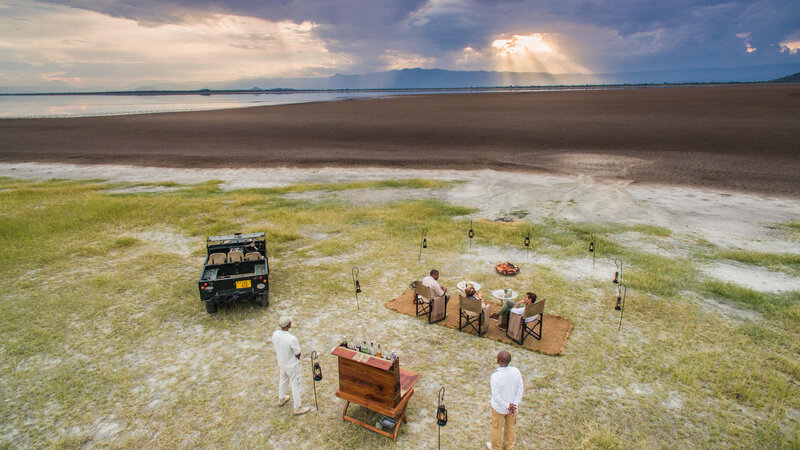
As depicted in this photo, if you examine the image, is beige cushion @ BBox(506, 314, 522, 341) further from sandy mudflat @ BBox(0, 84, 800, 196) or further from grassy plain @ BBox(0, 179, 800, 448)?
sandy mudflat @ BBox(0, 84, 800, 196)

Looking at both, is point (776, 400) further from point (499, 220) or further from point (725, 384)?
point (499, 220)

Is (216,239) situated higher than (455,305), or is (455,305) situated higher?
(216,239)

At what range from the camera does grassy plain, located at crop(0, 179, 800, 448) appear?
8.20m

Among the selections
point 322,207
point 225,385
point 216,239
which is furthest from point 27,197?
point 225,385

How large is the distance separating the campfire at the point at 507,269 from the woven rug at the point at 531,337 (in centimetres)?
225

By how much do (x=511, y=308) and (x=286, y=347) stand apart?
6.19m

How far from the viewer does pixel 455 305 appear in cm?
1317

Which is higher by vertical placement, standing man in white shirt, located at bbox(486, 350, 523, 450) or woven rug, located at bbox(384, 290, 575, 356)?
standing man in white shirt, located at bbox(486, 350, 523, 450)

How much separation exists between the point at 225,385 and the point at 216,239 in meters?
6.93

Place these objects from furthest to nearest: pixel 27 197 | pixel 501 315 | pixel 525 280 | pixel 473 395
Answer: pixel 27 197, pixel 525 280, pixel 501 315, pixel 473 395

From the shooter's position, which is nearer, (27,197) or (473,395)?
(473,395)

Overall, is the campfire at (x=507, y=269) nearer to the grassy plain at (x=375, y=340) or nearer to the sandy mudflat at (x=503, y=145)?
the grassy plain at (x=375, y=340)

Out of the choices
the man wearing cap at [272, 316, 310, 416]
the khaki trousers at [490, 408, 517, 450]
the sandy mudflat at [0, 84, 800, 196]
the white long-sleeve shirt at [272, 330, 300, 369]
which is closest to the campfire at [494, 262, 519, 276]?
the khaki trousers at [490, 408, 517, 450]

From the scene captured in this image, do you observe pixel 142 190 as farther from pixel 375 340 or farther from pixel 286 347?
pixel 286 347
